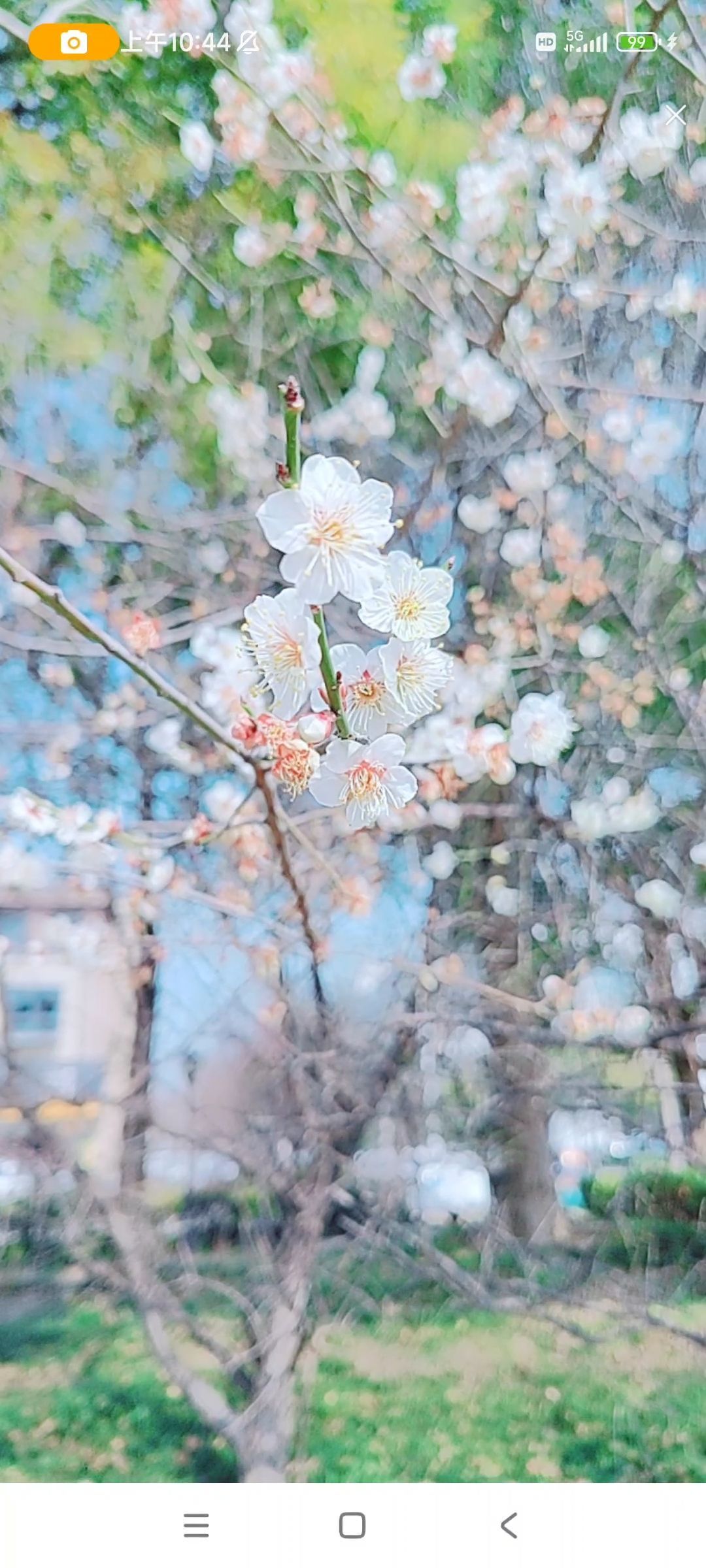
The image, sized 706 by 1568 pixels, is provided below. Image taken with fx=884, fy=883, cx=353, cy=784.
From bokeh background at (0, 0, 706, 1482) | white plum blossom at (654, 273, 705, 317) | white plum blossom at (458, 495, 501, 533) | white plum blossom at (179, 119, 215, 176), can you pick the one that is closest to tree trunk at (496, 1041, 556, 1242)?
bokeh background at (0, 0, 706, 1482)

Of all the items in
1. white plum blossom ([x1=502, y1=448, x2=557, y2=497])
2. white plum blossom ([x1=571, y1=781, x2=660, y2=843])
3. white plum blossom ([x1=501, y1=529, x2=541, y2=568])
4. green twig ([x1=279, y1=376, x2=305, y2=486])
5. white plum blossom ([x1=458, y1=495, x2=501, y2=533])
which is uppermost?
white plum blossom ([x1=502, y1=448, x2=557, y2=497])

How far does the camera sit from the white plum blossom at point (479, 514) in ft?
2.42

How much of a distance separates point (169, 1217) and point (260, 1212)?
7 centimetres

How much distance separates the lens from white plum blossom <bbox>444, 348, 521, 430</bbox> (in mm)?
736

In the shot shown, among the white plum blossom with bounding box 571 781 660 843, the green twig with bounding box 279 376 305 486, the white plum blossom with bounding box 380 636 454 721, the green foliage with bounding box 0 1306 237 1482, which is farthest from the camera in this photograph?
the white plum blossom with bounding box 571 781 660 843

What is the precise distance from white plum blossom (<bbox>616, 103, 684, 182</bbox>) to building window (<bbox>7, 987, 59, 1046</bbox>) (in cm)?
78

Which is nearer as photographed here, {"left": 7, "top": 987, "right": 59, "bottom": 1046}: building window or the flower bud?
the flower bud

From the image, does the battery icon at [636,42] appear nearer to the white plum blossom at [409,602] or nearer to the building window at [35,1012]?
the white plum blossom at [409,602]

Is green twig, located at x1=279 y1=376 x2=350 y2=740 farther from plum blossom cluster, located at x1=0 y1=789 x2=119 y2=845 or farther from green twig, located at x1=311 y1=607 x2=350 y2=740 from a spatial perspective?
plum blossom cluster, located at x1=0 y1=789 x2=119 y2=845

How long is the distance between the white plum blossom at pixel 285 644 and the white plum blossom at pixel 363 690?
13 millimetres
